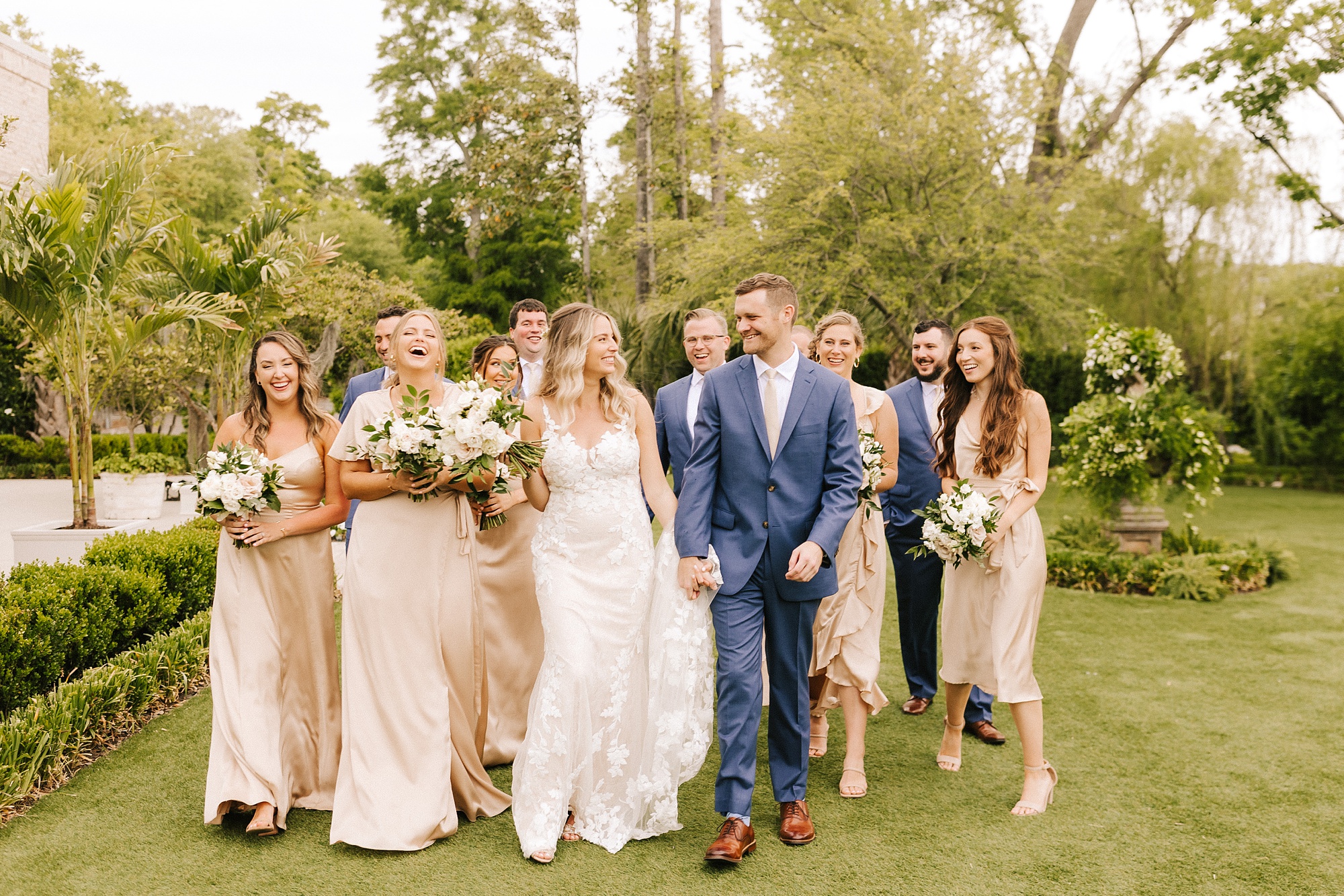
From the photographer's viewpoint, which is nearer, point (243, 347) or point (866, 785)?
point (866, 785)

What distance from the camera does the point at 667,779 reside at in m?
Result: 4.14

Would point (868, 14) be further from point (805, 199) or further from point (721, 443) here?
point (721, 443)

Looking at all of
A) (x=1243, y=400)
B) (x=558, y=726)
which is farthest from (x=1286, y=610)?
(x=1243, y=400)

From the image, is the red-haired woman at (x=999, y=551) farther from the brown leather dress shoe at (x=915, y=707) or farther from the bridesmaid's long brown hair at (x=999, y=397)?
the brown leather dress shoe at (x=915, y=707)

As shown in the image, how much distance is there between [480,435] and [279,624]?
4.82 feet

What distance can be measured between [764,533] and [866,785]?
1.67m

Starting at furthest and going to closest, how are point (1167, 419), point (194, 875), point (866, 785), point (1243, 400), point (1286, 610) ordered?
point (1243, 400), point (1167, 419), point (1286, 610), point (866, 785), point (194, 875)

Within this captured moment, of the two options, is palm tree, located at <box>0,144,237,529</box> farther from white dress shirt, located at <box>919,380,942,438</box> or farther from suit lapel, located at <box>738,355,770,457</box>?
white dress shirt, located at <box>919,380,942,438</box>

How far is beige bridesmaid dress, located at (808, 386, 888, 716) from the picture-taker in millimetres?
4961

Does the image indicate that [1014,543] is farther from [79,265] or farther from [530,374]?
[79,265]

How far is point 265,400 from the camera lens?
479cm

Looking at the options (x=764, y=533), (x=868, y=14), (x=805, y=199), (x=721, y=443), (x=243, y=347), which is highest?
(x=868, y=14)

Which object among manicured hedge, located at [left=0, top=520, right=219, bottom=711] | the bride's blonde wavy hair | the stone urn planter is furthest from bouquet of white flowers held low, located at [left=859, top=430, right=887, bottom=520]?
the stone urn planter

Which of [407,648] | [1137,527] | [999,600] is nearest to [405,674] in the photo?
[407,648]
